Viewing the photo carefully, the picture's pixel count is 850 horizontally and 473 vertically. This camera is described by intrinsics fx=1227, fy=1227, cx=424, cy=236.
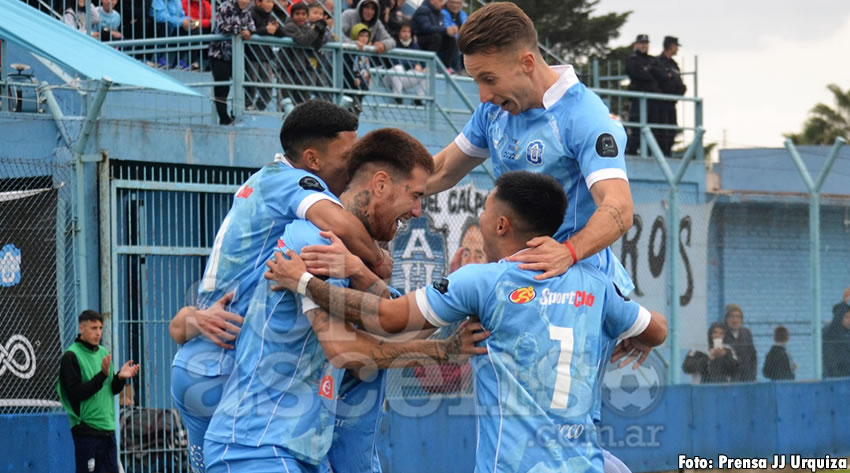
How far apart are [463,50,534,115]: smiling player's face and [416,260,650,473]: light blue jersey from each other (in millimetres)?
911

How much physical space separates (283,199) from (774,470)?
9.89 m

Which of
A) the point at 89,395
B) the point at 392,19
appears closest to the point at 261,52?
the point at 392,19

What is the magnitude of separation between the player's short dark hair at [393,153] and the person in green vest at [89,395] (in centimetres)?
573

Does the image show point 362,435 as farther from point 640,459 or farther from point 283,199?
point 640,459

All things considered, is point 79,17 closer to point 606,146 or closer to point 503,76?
point 503,76

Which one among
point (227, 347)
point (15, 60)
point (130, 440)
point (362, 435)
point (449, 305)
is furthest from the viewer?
point (15, 60)

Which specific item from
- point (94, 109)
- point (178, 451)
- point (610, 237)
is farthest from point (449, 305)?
point (178, 451)

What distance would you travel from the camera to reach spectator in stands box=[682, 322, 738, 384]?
48.0ft

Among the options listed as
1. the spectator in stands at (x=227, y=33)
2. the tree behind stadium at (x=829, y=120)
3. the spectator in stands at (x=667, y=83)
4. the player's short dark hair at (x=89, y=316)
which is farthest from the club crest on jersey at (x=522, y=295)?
the tree behind stadium at (x=829, y=120)

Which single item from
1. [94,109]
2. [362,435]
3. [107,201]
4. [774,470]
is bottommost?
[774,470]

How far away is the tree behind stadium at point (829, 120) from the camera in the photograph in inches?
2164

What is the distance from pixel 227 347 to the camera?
510 centimetres

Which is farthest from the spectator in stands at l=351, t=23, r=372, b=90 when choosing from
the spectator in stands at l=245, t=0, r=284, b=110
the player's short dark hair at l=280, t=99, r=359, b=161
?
the player's short dark hair at l=280, t=99, r=359, b=161

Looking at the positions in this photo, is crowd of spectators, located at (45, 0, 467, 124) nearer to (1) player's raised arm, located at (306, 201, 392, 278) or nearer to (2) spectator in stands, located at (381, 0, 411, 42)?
(2) spectator in stands, located at (381, 0, 411, 42)
